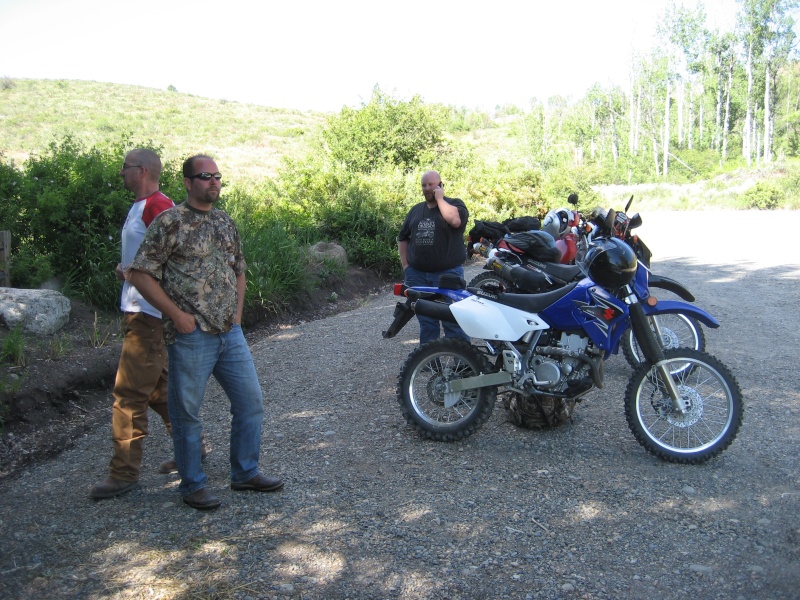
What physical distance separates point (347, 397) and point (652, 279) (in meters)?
2.76

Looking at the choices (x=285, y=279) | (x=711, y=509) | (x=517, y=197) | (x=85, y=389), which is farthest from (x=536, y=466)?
(x=517, y=197)

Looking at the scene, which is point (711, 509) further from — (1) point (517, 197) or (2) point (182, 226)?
(1) point (517, 197)

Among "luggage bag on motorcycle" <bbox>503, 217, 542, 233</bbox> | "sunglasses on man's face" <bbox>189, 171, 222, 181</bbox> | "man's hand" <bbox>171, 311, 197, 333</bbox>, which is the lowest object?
"man's hand" <bbox>171, 311, 197, 333</bbox>

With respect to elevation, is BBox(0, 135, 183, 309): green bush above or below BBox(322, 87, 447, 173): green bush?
below

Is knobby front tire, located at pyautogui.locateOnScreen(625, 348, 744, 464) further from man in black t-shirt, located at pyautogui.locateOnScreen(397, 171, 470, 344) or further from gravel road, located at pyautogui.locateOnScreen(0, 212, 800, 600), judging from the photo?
man in black t-shirt, located at pyautogui.locateOnScreen(397, 171, 470, 344)

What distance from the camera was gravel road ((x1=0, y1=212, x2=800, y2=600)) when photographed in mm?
3428

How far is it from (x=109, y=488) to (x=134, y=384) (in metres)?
0.62

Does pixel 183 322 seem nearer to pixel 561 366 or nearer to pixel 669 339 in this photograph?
pixel 561 366

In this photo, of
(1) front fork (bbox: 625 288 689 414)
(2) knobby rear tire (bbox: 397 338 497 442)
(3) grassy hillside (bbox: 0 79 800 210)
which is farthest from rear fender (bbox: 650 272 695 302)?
(3) grassy hillside (bbox: 0 79 800 210)

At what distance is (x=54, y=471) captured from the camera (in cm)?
496

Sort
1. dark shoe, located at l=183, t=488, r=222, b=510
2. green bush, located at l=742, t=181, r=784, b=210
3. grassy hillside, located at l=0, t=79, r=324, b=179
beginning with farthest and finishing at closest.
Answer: grassy hillside, located at l=0, t=79, r=324, b=179
green bush, located at l=742, t=181, r=784, b=210
dark shoe, located at l=183, t=488, r=222, b=510

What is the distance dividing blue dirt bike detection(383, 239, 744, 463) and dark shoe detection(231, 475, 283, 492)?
3.98 feet

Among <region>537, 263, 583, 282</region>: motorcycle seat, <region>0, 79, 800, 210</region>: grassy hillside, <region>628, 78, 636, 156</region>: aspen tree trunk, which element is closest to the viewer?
<region>537, 263, 583, 282</region>: motorcycle seat

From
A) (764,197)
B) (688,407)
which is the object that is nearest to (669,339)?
(688,407)
